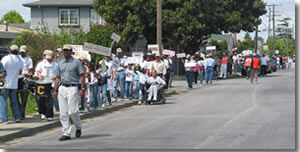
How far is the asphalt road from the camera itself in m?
10.8

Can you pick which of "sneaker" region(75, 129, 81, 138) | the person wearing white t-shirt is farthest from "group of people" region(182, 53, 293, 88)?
"sneaker" region(75, 129, 81, 138)

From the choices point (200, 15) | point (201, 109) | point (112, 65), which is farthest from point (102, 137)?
point (200, 15)

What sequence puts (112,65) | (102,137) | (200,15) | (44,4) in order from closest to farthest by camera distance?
(102,137) < (112,65) < (200,15) < (44,4)

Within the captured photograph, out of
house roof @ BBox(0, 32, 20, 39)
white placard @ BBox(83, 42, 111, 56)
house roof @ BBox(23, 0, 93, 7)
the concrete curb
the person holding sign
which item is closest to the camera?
→ the concrete curb

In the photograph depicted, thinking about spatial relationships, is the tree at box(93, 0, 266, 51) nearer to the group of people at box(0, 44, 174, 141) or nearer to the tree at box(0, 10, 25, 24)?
the group of people at box(0, 44, 174, 141)

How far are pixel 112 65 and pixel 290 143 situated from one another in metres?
10.0

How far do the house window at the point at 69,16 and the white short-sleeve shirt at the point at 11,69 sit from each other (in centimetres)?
3657

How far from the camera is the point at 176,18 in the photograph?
3984 cm

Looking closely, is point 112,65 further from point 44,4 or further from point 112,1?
point 44,4

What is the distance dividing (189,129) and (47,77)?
415 cm

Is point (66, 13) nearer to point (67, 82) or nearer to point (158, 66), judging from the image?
point (158, 66)

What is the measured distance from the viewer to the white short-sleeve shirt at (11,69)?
557 inches

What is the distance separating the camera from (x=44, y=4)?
50188mm

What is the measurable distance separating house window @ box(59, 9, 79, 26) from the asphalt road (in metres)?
32.0
